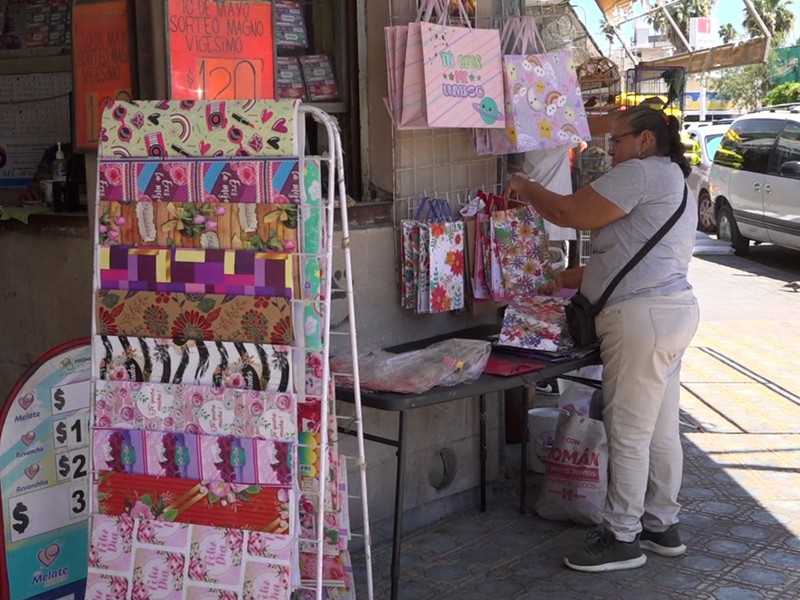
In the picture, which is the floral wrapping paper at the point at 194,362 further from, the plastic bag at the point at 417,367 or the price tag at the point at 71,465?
the plastic bag at the point at 417,367

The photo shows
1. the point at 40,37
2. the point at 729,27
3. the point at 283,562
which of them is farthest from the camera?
the point at 729,27

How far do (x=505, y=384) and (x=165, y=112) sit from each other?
5.44 ft

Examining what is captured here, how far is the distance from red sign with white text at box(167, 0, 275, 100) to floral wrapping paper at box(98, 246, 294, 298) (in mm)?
743

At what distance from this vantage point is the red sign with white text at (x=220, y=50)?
3.63 meters

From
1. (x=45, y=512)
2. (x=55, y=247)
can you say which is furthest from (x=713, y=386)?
(x=45, y=512)

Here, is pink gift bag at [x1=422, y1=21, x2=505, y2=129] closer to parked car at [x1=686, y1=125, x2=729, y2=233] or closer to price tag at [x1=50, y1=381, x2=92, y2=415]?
price tag at [x1=50, y1=381, x2=92, y2=415]

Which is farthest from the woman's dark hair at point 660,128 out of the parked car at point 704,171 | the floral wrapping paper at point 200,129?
the parked car at point 704,171

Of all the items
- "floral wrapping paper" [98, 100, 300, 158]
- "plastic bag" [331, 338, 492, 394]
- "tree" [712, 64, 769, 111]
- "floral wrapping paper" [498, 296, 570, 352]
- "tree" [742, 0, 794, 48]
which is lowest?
"plastic bag" [331, 338, 492, 394]

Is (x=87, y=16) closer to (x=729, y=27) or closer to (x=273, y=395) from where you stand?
(x=273, y=395)

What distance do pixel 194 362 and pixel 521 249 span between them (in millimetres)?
2034

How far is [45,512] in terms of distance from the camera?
3.39m

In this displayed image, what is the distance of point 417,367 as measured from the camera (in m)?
3.96

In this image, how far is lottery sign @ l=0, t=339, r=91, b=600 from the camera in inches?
130

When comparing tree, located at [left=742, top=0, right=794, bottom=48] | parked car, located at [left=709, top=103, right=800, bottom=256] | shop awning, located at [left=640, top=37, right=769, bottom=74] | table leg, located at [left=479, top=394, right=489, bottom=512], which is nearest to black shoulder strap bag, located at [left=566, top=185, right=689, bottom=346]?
table leg, located at [left=479, top=394, right=489, bottom=512]
